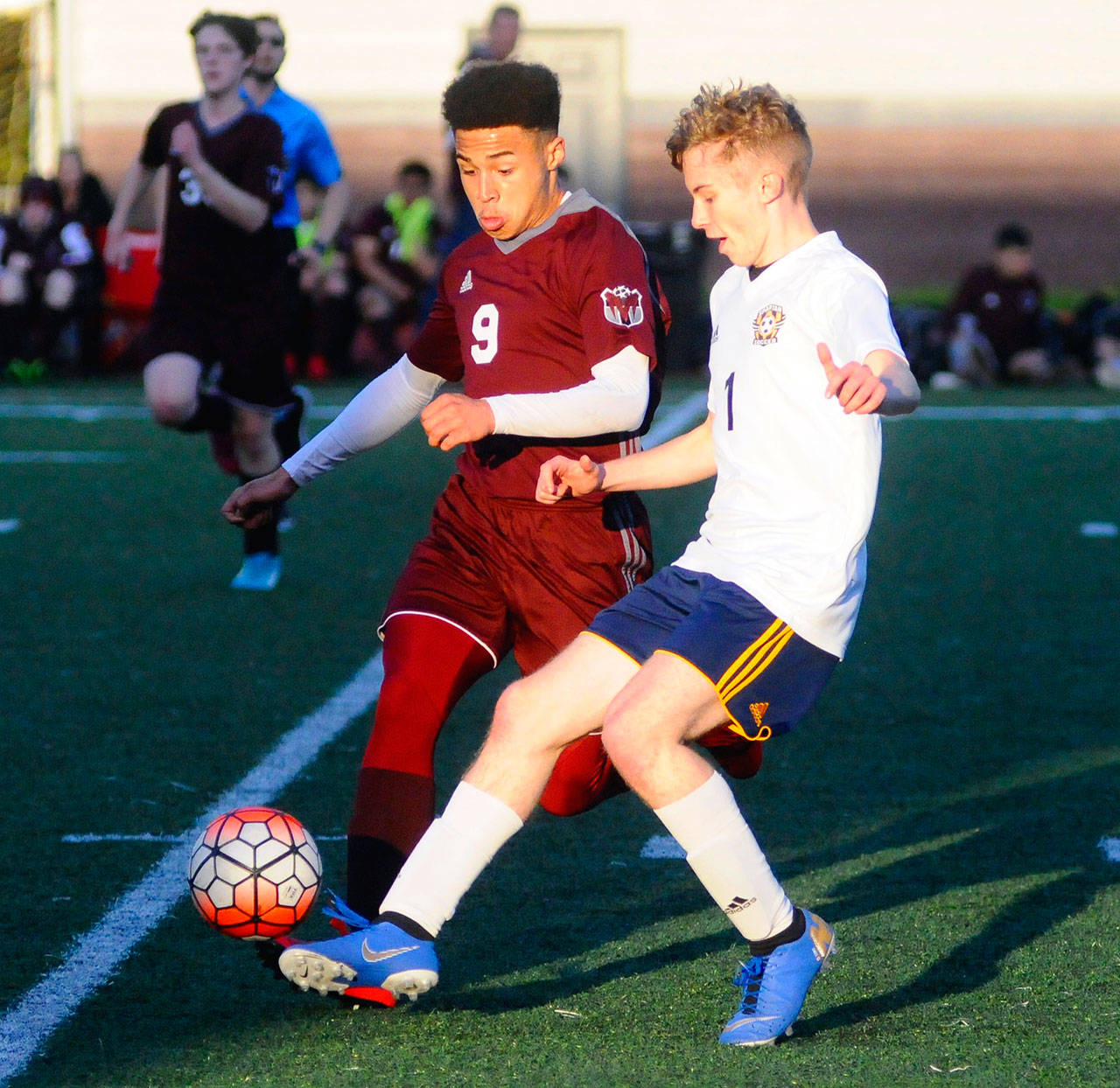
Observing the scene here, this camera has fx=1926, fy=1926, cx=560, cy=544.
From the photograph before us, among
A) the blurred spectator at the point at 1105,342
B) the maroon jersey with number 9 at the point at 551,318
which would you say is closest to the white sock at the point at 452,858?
the maroon jersey with number 9 at the point at 551,318

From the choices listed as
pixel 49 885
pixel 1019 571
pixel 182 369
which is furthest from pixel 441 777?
pixel 1019 571

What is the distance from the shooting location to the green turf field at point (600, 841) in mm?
3305

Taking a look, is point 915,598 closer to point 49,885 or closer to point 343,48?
point 49,885

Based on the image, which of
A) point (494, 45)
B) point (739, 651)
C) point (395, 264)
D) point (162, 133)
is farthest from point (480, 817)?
point (395, 264)

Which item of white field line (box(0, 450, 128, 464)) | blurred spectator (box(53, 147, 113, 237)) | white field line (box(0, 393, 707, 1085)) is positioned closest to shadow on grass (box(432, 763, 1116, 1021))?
white field line (box(0, 393, 707, 1085))

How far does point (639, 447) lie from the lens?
408 cm

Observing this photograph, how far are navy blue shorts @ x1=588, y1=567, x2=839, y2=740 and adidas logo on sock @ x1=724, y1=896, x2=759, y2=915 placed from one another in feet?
0.92

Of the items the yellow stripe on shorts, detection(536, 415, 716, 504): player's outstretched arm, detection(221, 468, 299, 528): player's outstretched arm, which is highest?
detection(536, 415, 716, 504): player's outstretched arm

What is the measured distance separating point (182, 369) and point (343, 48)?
16.6 meters

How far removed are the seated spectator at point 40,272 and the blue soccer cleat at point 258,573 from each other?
982cm

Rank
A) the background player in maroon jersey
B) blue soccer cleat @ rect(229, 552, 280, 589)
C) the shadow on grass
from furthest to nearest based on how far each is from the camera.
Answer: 1. blue soccer cleat @ rect(229, 552, 280, 589)
2. the background player in maroon jersey
3. the shadow on grass

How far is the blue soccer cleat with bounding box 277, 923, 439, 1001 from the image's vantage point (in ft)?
10.9

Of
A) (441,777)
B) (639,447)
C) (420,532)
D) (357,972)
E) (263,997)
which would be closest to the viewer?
(357,972)

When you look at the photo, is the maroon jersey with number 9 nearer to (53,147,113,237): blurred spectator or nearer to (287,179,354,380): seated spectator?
(287,179,354,380): seated spectator
